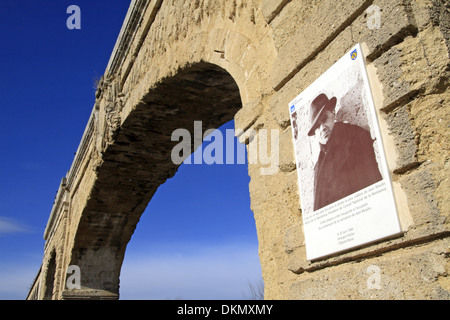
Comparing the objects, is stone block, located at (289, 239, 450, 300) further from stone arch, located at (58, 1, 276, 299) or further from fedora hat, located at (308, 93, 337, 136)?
stone arch, located at (58, 1, 276, 299)

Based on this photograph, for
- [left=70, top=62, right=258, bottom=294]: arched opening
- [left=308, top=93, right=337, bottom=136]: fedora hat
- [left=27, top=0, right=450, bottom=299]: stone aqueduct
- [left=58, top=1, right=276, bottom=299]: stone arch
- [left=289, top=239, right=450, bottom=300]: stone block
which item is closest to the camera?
[left=289, top=239, right=450, bottom=300]: stone block

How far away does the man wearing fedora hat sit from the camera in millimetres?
1801

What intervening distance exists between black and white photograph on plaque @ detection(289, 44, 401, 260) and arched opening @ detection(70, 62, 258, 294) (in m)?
2.11

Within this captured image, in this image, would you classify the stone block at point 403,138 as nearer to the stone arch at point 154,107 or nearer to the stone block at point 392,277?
the stone block at point 392,277

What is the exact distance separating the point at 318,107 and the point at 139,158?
538 cm

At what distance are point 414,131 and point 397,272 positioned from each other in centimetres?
57

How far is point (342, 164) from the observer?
6.32ft

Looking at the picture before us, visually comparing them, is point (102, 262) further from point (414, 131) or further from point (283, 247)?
point (414, 131)

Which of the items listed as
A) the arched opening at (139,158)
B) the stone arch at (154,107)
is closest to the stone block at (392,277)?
the stone arch at (154,107)

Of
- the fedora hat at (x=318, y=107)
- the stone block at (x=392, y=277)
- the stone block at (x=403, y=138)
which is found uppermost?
the fedora hat at (x=318, y=107)

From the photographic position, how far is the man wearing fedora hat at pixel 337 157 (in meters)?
1.80

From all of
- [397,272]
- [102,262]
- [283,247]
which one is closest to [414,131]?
[397,272]

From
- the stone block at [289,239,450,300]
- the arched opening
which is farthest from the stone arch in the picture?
the stone block at [289,239,450,300]
